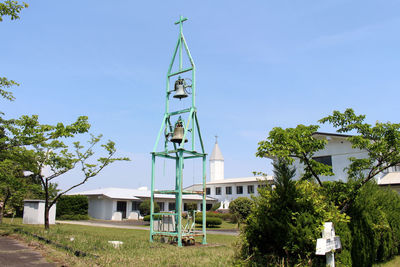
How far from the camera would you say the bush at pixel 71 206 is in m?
36.5

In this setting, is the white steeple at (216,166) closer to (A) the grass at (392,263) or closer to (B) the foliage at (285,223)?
(A) the grass at (392,263)

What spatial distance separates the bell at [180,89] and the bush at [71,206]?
1019 inches

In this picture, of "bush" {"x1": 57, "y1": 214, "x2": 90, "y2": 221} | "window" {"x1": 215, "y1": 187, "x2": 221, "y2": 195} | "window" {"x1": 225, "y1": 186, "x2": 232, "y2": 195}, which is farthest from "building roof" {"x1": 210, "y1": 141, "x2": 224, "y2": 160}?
"bush" {"x1": 57, "y1": 214, "x2": 90, "y2": 221}

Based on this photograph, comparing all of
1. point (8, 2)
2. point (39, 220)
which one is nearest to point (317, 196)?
point (8, 2)

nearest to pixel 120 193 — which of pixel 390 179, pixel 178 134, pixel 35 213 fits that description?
pixel 35 213

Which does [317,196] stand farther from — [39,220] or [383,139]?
[39,220]

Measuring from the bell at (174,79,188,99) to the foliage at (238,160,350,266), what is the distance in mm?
9178

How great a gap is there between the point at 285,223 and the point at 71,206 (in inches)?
1362

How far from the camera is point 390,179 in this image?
2358 centimetres

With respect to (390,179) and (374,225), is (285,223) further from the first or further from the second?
(390,179)

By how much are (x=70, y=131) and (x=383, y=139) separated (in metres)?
13.9

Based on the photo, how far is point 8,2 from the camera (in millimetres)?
12188

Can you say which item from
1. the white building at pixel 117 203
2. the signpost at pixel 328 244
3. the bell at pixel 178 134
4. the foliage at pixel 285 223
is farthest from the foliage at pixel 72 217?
the signpost at pixel 328 244

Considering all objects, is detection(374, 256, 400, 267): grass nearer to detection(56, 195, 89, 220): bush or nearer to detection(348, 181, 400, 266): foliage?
detection(348, 181, 400, 266): foliage
